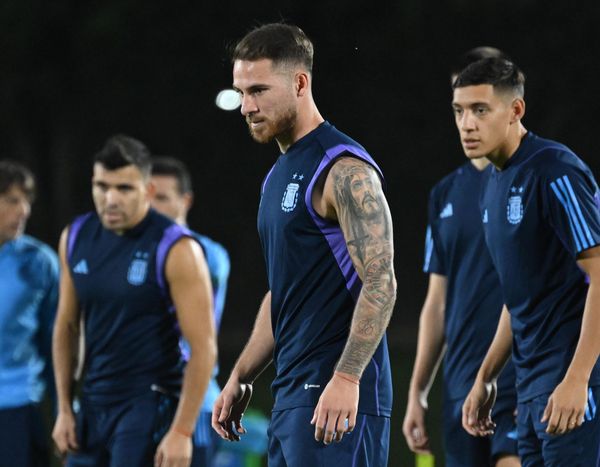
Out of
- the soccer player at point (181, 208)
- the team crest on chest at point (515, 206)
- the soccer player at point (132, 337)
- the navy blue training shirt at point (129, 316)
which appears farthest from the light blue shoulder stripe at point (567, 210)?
the soccer player at point (181, 208)

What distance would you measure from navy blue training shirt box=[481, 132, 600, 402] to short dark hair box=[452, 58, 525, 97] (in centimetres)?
29

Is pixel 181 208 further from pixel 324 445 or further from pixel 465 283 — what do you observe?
pixel 324 445

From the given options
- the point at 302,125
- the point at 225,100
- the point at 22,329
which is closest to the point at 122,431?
the point at 22,329

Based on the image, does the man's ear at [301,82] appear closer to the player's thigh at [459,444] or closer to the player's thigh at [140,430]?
the player's thigh at [459,444]

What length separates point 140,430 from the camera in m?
5.44

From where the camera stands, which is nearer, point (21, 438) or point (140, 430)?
point (140, 430)

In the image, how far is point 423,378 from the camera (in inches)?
216

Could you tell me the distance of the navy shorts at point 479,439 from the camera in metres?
5.09

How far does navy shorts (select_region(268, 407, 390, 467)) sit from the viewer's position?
11.7 ft

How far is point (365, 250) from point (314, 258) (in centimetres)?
22

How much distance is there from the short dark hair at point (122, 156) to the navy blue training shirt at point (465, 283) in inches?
56.7

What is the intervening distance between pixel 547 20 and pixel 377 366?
54.8 feet

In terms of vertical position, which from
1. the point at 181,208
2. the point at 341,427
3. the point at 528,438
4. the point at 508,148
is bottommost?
the point at 528,438

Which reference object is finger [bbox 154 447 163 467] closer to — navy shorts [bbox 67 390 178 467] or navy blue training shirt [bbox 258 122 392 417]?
navy shorts [bbox 67 390 178 467]
